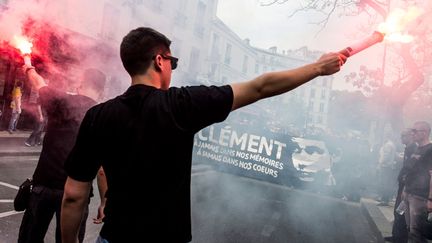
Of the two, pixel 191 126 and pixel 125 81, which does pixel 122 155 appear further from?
pixel 125 81

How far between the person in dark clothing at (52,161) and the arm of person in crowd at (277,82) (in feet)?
5.03

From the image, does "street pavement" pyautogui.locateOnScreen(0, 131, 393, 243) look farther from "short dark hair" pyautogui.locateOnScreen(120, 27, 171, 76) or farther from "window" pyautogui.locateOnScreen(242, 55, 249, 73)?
"short dark hair" pyautogui.locateOnScreen(120, 27, 171, 76)

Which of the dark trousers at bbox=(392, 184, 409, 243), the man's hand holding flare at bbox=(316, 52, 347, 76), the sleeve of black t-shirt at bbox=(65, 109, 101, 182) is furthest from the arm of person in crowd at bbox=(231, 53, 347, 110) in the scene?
the dark trousers at bbox=(392, 184, 409, 243)

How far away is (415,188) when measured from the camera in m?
4.65

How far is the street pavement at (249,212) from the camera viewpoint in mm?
5039

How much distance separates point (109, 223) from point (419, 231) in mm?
4217

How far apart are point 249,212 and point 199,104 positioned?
545 cm

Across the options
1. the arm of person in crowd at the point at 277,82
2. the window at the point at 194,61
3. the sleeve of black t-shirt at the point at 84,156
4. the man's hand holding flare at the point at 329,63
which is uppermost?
the window at the point at 194,61

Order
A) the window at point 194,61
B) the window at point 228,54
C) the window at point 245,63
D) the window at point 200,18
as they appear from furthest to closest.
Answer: the window at point 228,54, the window at point 245,63, the window at point 194,61, the window at point 200,18

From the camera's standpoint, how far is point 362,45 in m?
2.01

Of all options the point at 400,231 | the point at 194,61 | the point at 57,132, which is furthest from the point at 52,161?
the point at 194,61

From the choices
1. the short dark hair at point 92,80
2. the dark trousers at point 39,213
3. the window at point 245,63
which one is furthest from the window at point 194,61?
the dark trousers at point 39,213

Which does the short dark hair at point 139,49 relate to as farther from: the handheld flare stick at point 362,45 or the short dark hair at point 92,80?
the short dark hair at point 92,80

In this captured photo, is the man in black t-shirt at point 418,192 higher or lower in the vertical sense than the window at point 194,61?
lower
